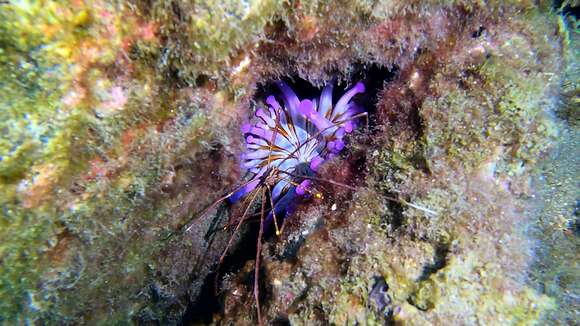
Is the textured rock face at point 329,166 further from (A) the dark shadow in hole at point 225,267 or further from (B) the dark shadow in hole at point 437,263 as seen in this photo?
(A) the dark shadow in hole at point 225,267

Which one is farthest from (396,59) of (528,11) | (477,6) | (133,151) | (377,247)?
(133,151)

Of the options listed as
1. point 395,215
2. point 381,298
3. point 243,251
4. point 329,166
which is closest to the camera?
point 381,298

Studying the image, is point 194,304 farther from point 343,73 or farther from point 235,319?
point 343,73

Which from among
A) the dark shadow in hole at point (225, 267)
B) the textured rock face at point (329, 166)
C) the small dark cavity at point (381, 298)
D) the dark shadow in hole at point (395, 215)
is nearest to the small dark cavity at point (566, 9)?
the textured rock face at point (329, 166)

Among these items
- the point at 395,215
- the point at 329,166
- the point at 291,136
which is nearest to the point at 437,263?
the point at 395,215

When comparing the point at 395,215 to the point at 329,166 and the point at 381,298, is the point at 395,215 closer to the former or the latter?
the point at 381,298

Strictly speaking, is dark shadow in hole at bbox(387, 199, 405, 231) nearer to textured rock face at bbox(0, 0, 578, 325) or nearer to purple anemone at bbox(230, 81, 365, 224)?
textured rock face at bbox(0, 0, 578, 325)
